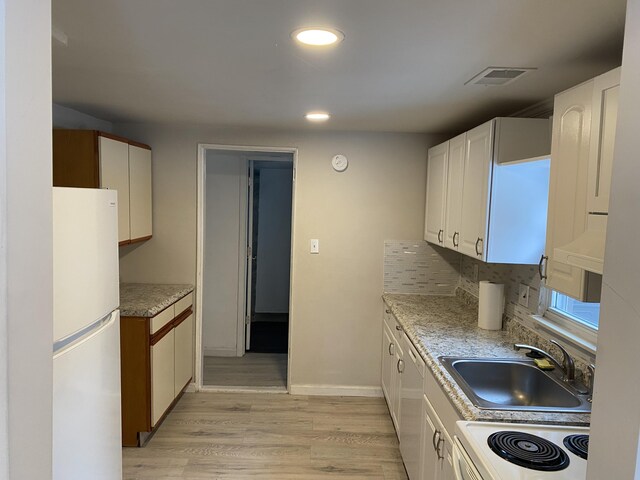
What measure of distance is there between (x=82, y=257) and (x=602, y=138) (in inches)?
68.8

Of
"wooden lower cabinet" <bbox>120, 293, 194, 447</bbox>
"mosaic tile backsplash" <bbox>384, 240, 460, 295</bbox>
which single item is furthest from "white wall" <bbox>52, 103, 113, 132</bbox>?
"mosaic tile backsplash" <bbox>384, 240, 460, 295</bbox>

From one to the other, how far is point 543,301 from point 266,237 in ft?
13.7

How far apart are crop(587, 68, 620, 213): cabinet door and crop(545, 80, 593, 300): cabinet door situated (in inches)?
1.3

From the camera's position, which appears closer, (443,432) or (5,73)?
(5,73)

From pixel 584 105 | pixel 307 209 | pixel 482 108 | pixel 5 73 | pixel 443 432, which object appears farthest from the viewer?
pixel 307 209

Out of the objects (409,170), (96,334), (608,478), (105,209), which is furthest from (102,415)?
(409,170)

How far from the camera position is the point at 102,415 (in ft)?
6.05

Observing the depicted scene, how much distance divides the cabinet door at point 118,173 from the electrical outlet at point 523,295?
2.49 metres

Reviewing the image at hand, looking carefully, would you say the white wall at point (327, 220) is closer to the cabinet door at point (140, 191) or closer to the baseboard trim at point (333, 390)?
the cabinet door at point (140, 191)

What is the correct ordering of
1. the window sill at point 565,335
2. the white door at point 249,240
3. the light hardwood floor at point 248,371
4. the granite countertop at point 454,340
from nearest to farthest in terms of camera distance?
the granite countertop at point 454,340
the window sill at point 565,335
the light hardwood floor at point 248,371
the white door at point 249,240

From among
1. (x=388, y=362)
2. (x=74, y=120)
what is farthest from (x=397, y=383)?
(x=74, y=120)

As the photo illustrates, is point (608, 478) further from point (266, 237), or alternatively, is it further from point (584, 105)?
point (266, 237)

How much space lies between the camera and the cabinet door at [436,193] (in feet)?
10.4

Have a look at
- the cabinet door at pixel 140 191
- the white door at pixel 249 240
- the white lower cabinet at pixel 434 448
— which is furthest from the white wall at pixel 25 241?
the white door at pixel 249 240
